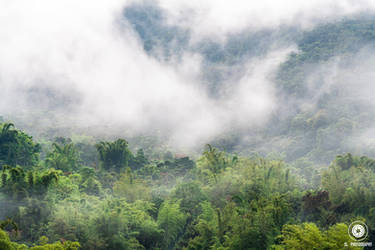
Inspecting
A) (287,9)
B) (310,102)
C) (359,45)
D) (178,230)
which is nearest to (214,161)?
(178,230)

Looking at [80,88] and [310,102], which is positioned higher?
[80,88]

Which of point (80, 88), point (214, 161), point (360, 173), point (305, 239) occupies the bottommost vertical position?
point (305, 239)

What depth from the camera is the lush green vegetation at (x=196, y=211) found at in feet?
70.8

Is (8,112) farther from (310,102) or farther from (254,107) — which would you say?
(310,102)

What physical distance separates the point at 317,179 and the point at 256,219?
2047 cm

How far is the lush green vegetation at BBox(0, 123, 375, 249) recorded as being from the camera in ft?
70.8

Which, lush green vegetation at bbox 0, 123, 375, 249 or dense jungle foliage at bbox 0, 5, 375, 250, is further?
dense jungle foliage at bbox 0, 5, 375, 250

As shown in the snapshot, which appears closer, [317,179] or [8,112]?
[317,179]

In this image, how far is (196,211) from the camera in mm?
29312

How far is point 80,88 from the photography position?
142125mm

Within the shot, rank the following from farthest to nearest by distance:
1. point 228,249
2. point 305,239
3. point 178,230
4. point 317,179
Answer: point 317,179
point 178,230
point 228,249
point 305,239

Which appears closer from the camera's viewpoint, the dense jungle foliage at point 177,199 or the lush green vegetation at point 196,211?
the lush green vegetation at point 196,211

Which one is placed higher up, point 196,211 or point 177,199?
point 177,199

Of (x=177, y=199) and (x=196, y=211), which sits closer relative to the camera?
(x=196, y=211)
